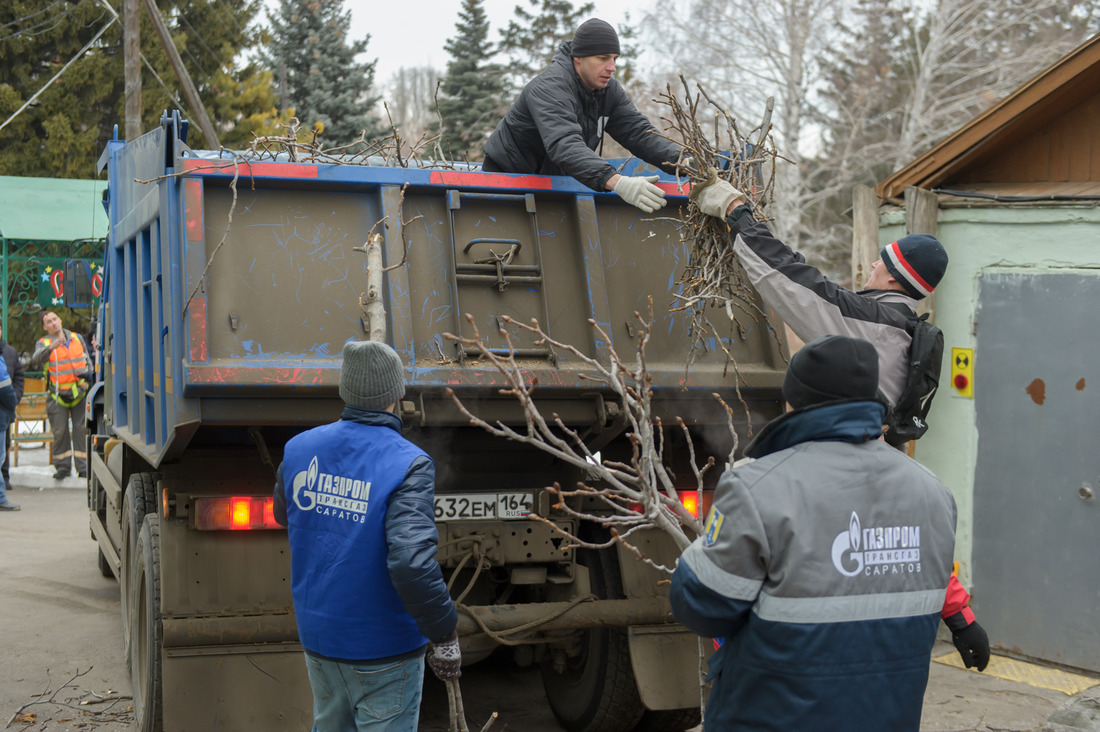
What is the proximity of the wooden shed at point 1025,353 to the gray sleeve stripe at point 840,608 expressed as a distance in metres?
4.09

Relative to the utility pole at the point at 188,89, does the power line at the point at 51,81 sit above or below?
above

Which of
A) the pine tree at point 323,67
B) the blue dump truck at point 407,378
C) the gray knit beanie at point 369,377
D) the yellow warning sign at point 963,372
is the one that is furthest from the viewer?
the pine tree at point 323,67

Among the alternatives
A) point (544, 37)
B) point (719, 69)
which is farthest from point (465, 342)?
point (544, 37)

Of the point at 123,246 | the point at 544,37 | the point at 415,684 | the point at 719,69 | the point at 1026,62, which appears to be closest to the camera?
the point at 415,684

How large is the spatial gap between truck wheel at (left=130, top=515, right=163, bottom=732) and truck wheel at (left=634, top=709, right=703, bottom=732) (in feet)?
7.06

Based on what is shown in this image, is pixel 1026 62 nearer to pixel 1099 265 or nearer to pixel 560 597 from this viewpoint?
pixel 1099 265

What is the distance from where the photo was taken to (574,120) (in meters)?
4.67

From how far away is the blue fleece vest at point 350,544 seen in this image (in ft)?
10.1

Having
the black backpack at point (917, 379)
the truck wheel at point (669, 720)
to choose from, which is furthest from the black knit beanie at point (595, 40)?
the truck wheel at point (669, 720)

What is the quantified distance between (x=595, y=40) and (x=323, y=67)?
2005cm

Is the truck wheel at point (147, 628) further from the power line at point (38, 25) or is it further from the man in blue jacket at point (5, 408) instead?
the power line at point (38, 25)

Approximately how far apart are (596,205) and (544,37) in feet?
85.9

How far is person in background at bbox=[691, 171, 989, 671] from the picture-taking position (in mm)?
3637

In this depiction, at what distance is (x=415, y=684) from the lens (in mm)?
3227
